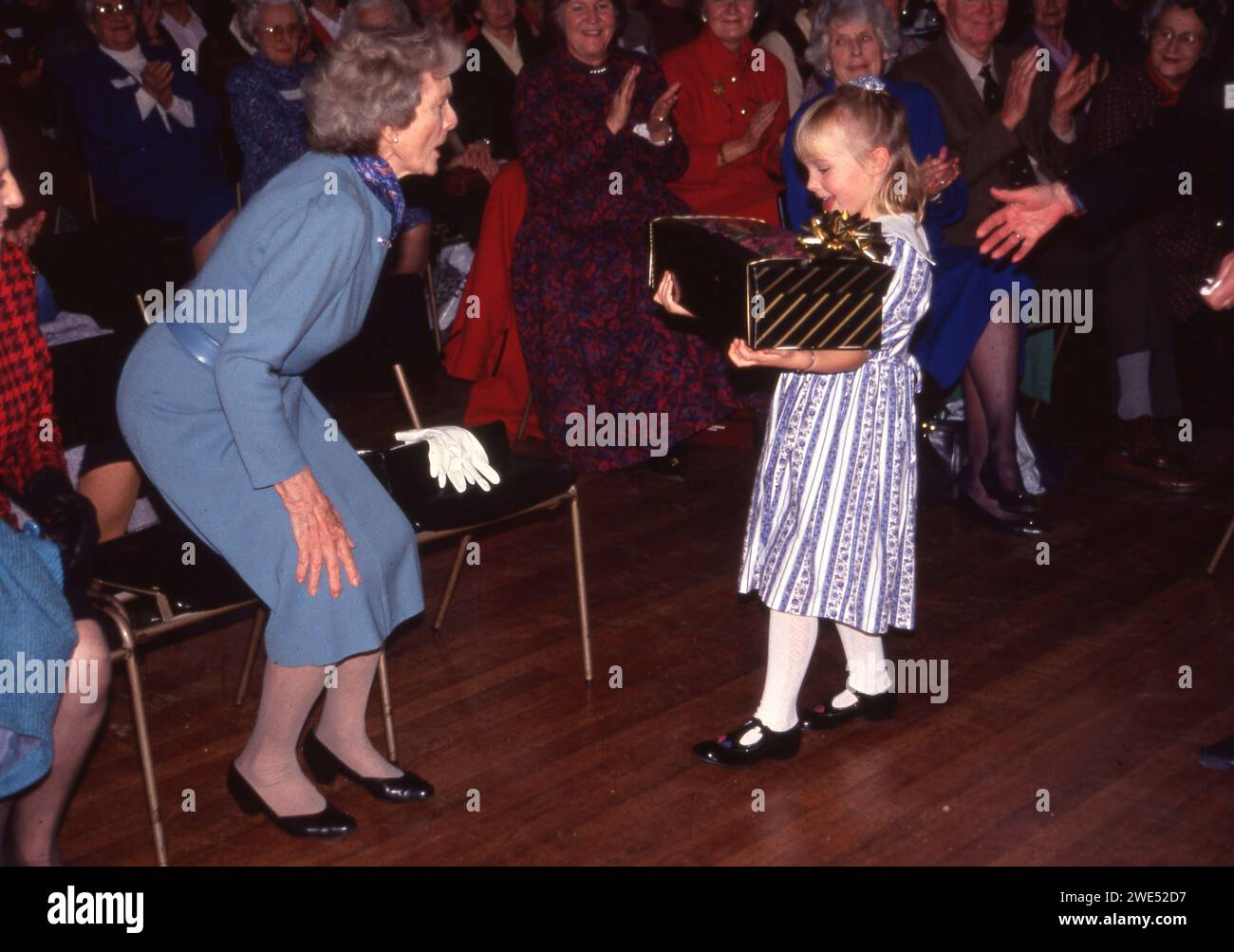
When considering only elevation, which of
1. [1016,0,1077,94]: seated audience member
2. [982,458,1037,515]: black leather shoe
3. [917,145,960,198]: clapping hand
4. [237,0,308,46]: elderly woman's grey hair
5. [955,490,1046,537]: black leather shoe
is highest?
[237,0,308,46]: elderly woman's grey hair

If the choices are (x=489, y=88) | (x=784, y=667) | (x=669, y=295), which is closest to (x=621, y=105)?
(x=489, y=88)

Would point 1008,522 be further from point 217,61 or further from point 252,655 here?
point 217,61

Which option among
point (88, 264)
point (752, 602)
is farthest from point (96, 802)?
point (752, 602)

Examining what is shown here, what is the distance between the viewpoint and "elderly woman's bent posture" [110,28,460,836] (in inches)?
101

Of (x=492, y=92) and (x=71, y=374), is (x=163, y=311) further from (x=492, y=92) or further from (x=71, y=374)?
(x=492, y=92)

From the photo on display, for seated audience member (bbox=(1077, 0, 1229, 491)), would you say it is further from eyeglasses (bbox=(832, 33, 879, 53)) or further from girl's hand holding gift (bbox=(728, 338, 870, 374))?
girl's hand holding gift (bbox=(728, 338, 870, 374))

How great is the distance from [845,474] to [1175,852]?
951 millimetres

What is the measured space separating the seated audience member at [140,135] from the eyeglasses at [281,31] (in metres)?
0.47

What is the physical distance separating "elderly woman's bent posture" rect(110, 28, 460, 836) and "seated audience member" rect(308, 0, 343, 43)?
4260 mm

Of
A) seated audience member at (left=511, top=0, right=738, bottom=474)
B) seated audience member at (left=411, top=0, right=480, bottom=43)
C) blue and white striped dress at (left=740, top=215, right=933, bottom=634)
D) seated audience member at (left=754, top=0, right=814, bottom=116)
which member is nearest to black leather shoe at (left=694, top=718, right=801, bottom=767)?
blue and white striped dress at (left=740, top=215, right=933, bottom=634)

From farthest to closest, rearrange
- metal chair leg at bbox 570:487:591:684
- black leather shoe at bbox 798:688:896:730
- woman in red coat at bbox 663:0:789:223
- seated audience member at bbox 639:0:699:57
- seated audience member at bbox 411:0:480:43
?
seated audience member at bbox 639:0:699:57 → seated audience member at bbox 411:0:480:43 → woman in red coat at bbox 663:0:789:223 → metal chair leg at bbox 570:487:591:684 → black leather shoe at bbox 798:688:896:730

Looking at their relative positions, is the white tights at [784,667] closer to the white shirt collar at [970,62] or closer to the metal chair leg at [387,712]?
the metal chair leg at [387,712]

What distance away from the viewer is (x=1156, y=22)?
5.14 m

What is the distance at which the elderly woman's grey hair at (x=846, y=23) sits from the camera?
4390 millimetres
